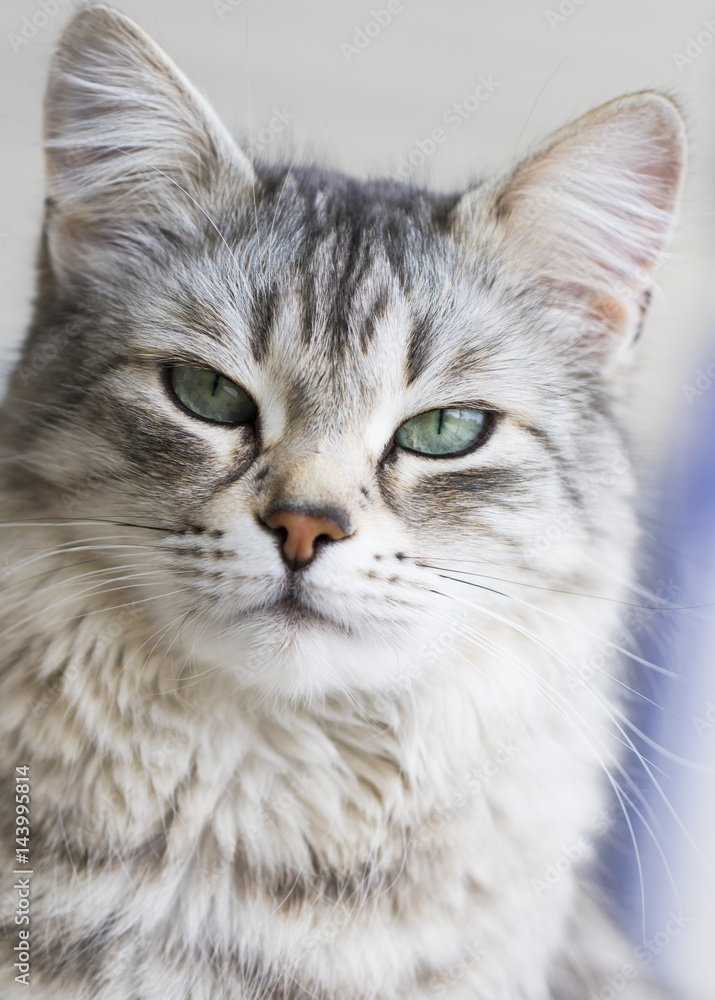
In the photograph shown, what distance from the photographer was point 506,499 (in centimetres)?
80

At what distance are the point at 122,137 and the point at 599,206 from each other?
53cm

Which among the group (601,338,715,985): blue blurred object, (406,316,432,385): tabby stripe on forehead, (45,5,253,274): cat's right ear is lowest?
(601,338,715,985): blue blurred object

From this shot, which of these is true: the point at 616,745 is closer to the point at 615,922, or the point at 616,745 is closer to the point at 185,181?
the point at 615,922

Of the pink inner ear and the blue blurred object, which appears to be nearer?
the pink inner ear

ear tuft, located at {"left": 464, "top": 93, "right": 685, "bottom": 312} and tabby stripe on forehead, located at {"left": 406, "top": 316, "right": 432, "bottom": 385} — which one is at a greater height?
ear tuft, located at {"left": 464, "top": 93, "right": 685, "bottom": 312}

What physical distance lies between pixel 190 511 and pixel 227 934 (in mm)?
439

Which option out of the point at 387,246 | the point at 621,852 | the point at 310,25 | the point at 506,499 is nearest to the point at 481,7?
the point at 310,25

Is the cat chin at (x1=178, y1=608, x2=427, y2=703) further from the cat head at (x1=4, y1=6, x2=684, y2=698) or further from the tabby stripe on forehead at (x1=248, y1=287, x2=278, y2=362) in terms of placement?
the tabby stripe on forehead at (x1=248, y1=287, x2=278, y2=362)

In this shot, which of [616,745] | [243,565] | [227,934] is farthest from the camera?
[616,745]

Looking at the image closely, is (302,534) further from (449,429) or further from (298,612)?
(449,429)

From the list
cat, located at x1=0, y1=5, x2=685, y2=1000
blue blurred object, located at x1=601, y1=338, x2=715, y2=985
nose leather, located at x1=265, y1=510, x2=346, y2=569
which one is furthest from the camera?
blue blurred object, located at x1=601, y1=338, x2=715, y2=985

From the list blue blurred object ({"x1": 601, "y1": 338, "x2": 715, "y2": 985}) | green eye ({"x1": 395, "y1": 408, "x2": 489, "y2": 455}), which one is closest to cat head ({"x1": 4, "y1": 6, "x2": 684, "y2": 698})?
green eye ({"x1": 395, "y1": 408, "x2": 489, "y2": 455})

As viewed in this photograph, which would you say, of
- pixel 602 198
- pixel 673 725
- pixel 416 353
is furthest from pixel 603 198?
pixel 673 725

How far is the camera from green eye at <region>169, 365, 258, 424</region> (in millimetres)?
804
